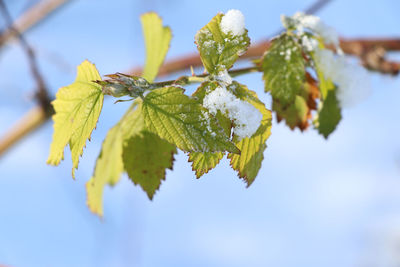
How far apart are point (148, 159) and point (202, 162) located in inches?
6.7

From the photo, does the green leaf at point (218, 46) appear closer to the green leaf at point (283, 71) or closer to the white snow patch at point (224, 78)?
the white snow patch at point (224, 78)

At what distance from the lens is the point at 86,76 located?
1.71 ft

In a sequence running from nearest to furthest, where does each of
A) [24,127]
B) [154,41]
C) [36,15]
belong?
1. [154,41]
2. [24,127]
3. [36,15]

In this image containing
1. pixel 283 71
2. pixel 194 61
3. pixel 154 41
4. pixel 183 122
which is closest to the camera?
pixel 183 122

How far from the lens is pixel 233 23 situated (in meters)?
0.51

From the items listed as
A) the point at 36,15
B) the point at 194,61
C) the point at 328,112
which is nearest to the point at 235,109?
the point at 328,112

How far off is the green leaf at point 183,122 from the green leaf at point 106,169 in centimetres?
19

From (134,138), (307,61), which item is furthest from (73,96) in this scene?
(307,61)

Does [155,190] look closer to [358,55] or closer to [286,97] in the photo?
[286,97]

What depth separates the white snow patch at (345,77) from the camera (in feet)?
2.26

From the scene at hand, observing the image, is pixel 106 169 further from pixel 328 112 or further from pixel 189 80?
pixel 328 112

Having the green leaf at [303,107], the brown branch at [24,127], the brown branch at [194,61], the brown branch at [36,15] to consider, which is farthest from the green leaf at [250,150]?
the brown branch at [36,15]

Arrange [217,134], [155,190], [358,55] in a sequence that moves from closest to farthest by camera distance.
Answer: [217,134] < [155,190] < [358,55]

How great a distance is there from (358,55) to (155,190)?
842mm
